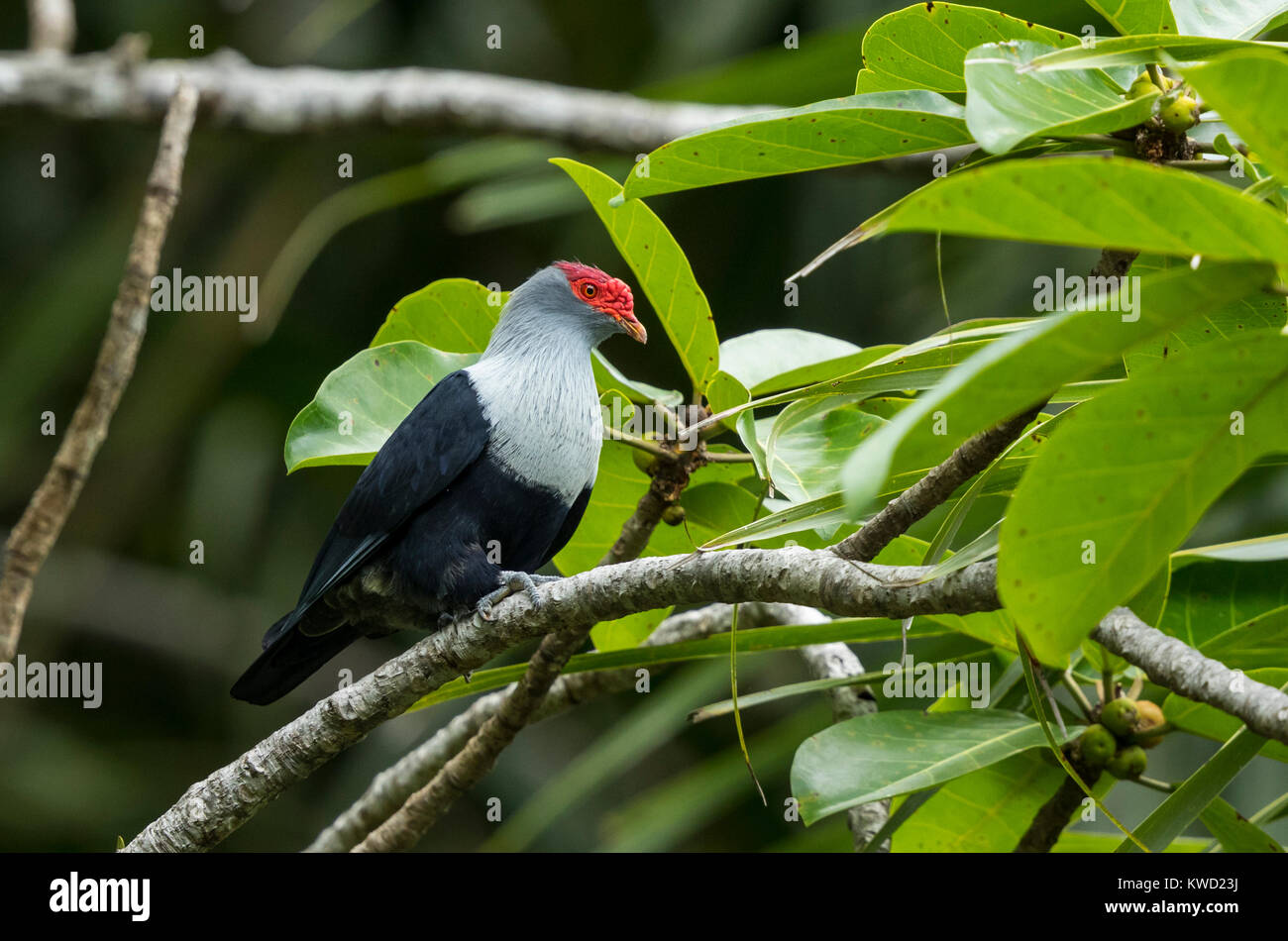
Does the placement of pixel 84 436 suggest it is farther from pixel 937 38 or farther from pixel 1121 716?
pixel 1121 716

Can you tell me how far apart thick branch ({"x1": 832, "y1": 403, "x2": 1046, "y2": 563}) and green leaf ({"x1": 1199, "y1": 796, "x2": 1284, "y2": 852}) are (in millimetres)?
685

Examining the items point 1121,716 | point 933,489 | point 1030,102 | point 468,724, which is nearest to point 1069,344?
point 1030,102

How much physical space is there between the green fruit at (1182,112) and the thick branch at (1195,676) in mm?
609

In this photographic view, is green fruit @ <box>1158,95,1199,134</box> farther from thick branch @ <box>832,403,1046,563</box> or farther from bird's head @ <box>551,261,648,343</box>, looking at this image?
bird's head @ <box>551,261,648,343</box>

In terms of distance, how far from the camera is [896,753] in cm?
170

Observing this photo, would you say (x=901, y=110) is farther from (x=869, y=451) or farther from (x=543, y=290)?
(x=543, y=290)

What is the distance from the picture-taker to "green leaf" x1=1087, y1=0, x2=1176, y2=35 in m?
1.63

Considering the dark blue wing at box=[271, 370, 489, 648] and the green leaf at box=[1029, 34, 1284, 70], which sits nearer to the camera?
the green leaf at box=[1029, 34, 1284, 70]

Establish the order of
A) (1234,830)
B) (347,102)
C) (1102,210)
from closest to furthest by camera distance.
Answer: (1102,210) < (1234,830) < (347,102)

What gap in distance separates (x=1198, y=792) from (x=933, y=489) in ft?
1.70

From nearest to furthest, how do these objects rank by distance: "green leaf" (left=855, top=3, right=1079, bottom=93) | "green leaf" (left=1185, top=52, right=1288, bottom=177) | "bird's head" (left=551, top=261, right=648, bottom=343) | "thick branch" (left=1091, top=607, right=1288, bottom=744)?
"green leaf" (left=1185, top=52, right=1288, bottom=177) < "thick branch" (left=1091, top=607, right=1288, bottom=744) < "green leaf" (left=855, top=3, right=1079, bottom=93) < "bird's head" (left=551, top=261, right=648, bottom=343)

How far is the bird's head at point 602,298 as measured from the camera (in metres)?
2.86

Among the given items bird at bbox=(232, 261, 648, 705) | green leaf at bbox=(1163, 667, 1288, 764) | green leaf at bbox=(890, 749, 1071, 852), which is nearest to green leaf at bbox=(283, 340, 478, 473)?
bird at bbox=(232, 261, 648, 705)

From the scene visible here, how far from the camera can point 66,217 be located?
710cm
